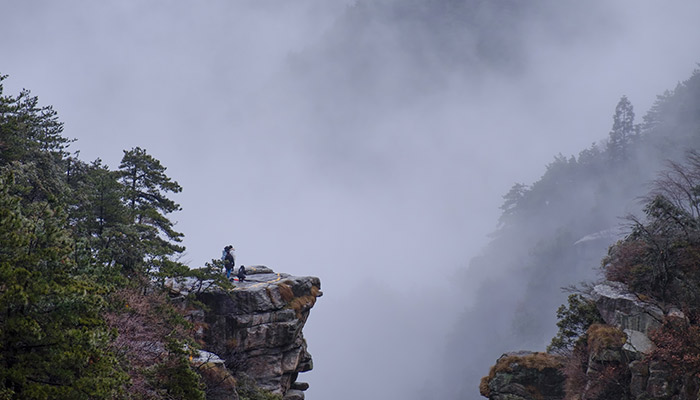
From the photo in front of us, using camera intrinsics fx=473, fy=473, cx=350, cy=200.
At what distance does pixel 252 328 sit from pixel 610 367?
21.9 meters

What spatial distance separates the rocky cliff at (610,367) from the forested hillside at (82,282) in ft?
67.1

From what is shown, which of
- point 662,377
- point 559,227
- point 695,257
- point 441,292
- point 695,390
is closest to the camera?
point 695,390

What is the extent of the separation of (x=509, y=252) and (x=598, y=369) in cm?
11095

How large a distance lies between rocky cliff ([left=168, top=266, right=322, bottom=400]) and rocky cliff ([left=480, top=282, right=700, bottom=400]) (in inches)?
554

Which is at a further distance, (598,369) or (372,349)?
(372,349)

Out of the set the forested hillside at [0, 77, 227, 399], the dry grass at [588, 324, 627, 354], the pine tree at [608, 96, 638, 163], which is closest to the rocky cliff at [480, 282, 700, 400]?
the dry grass at [588, 324, 627, 354]

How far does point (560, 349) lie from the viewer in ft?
108

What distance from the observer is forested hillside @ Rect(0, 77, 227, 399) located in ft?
37.9

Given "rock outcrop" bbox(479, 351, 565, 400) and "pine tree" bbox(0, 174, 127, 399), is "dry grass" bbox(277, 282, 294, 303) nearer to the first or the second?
"rock outcrop" bbox(479, 351, 565, 400)

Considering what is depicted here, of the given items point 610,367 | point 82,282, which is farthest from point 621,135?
point 82,282

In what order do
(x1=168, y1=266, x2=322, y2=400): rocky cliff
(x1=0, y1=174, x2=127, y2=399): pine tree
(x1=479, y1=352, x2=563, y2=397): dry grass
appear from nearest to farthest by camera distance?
1. (x1=0, y1=174, x2=127, y2=399): pine tree
2. (x1=479, y1=352, x2=563, y2=397): dry grass
3. (x1=168, y1=266, x2=322, y2=400): rocky cliff

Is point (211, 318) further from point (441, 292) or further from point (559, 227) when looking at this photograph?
point (441, 292)

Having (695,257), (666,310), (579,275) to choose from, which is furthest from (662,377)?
(579,275)

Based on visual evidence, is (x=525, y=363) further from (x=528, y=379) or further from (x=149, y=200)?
(x=149, y=200)
